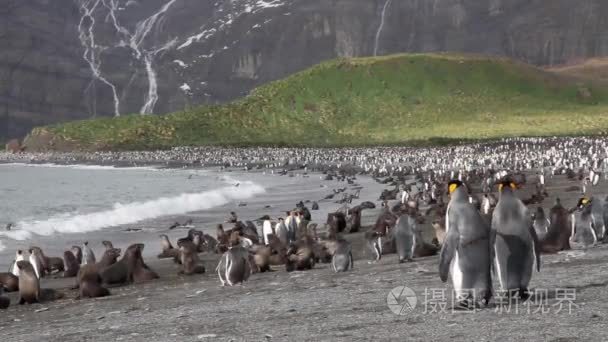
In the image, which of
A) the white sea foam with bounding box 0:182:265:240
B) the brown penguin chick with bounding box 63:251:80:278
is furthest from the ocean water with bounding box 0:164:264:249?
the brown penguin chick with bounding box 63:251:80:278

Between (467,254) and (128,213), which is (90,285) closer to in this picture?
(467,254)

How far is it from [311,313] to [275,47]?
185 m

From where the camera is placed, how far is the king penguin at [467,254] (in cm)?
855

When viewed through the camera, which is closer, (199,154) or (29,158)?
(199,154)

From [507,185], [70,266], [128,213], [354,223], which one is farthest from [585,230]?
[128,213]

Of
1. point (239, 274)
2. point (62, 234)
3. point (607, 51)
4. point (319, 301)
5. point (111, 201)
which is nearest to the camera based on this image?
point (319, 301)

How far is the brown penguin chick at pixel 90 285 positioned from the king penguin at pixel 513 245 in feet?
19.7

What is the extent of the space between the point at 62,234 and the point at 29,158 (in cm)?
8601

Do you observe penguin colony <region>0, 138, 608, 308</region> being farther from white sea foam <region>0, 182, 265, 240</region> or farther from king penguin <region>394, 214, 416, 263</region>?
white sea foam <region>0, 182, 265, 240</region>

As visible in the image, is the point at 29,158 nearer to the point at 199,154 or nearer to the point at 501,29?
the point at 199,154

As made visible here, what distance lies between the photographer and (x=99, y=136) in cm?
10950

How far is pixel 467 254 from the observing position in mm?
8656

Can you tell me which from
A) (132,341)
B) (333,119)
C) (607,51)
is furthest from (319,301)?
(607,51)

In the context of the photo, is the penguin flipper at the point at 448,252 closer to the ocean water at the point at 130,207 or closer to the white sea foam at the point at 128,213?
the ocean water at the point at 130,207
